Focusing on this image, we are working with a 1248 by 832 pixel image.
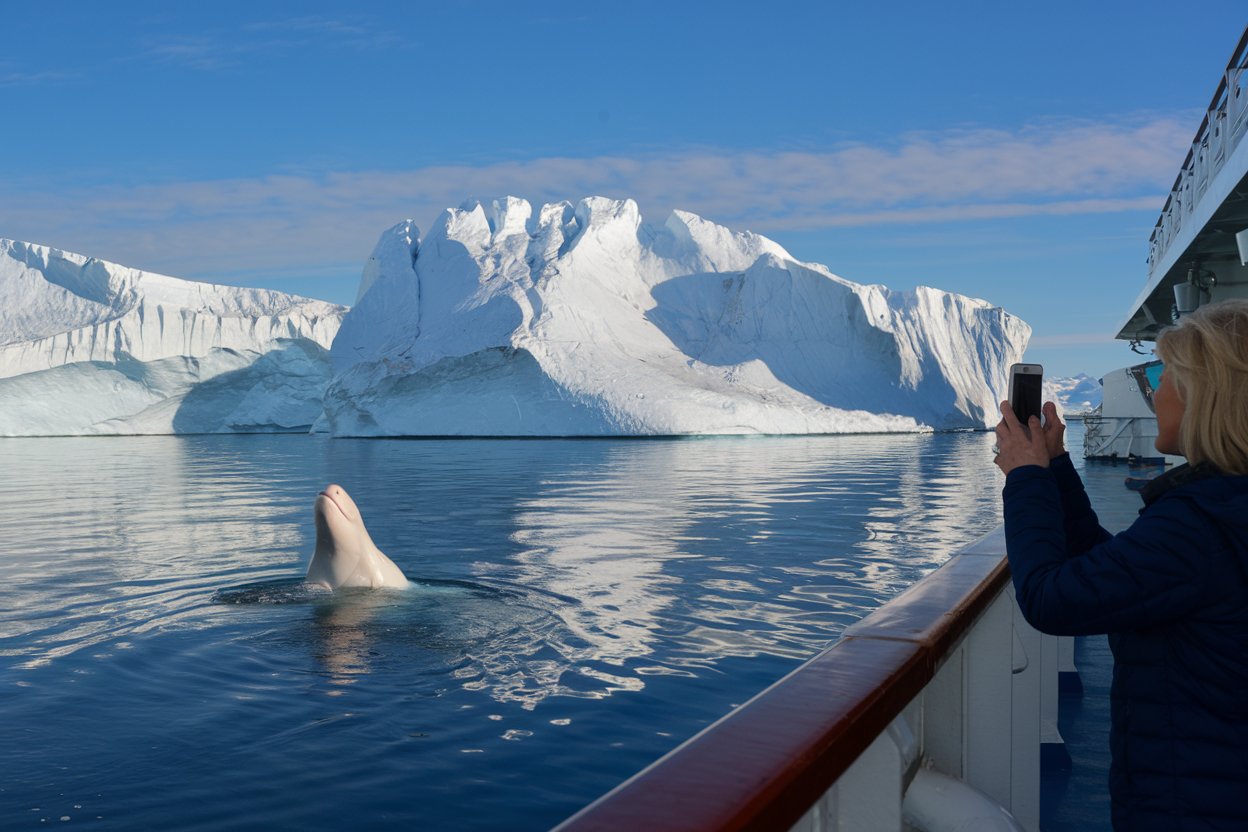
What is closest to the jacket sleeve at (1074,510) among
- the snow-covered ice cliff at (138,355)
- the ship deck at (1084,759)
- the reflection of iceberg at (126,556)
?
the ship deck at (1084,759)

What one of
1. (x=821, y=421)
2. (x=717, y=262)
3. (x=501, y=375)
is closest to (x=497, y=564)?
(x=501, y=375)

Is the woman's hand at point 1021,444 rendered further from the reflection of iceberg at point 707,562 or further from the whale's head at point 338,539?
the whale's head at point 338,539

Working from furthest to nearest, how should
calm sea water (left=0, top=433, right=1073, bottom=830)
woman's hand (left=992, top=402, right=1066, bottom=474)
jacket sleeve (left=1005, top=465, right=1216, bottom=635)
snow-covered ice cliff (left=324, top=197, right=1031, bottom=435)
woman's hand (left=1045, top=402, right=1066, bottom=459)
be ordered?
1. snow-covered ice cliff (left=324, top=197, right=1031, bottom=435)
2. calm sea water (left=0, top=433, right=1073, bottom=830)
3. woman's hand (left=1045, top=402, right=1066, bottom=459)
4. woman's hand (left=992, top=402, right=1066, bottom=474)
5. jacket sleeve (left=1005, top=465, right=1216, bottom=635)

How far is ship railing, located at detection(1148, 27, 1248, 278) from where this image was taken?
9680 mm

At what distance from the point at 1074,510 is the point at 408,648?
4.83m

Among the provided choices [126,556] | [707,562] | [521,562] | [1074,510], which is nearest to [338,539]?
[521,562]

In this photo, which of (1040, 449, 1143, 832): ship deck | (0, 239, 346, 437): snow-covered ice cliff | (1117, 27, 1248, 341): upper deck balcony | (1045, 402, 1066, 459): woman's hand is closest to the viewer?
(1045, 402, 1066, 459): woman's hand

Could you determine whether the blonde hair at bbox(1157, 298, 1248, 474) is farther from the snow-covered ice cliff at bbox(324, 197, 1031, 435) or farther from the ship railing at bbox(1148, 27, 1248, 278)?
the snow-covered ice cliff at bbox(324, 197, 1031, 435)

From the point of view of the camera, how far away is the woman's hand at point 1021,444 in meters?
1.67

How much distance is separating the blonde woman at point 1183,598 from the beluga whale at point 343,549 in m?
6.43

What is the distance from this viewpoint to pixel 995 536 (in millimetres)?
3049

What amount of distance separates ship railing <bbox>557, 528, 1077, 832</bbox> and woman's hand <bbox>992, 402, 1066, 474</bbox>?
0.99 ft

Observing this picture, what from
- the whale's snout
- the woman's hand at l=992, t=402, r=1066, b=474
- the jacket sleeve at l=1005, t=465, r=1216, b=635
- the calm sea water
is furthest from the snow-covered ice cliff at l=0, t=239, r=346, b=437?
the jacket sleeve at l=1005, t=465, r=1216, b=635

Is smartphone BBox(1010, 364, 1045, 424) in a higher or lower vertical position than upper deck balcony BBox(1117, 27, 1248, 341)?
lower
